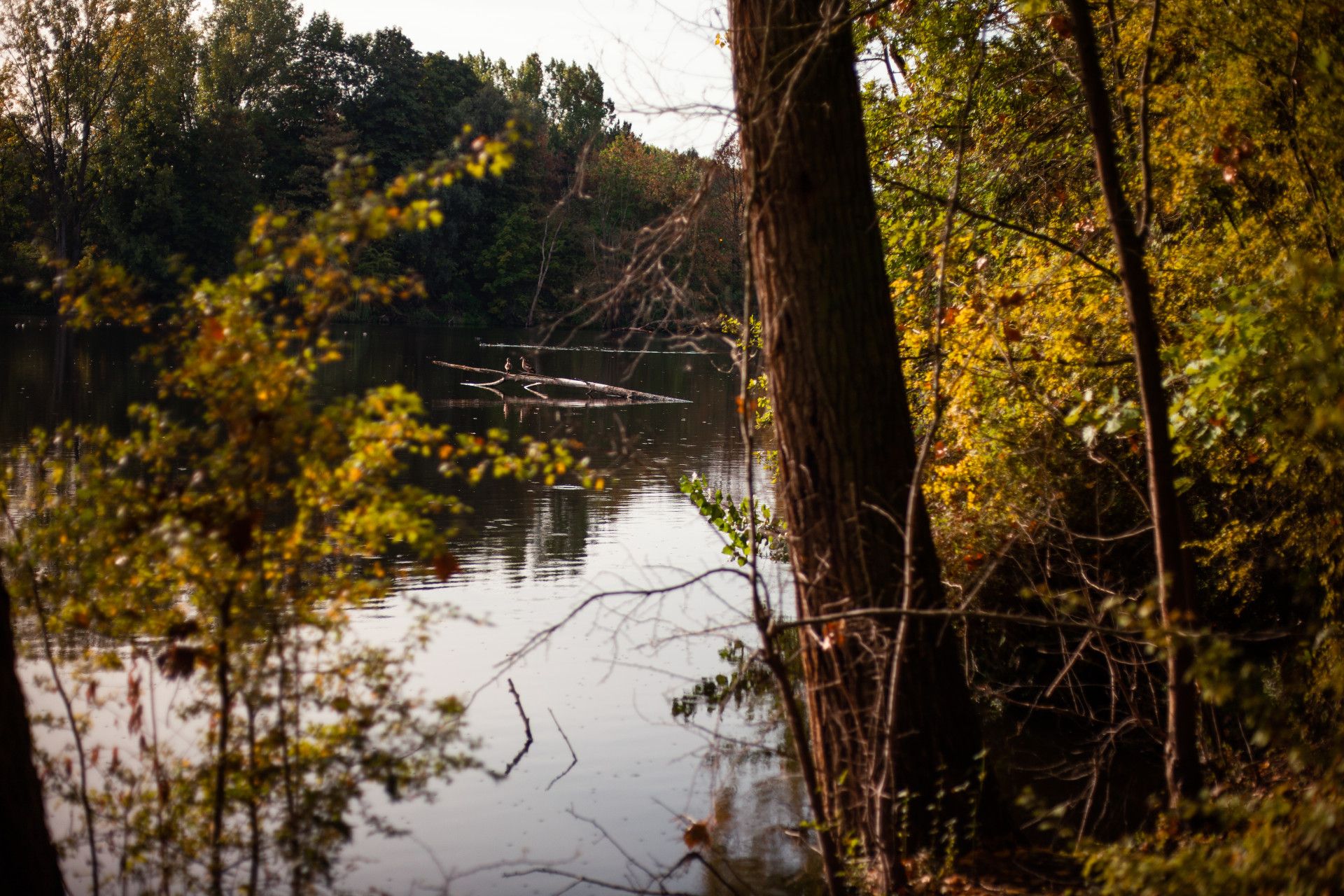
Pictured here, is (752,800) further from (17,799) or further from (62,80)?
(62,80)

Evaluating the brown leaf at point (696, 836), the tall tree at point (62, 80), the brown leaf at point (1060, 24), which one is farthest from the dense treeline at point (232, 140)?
the brown leaf at point (696, 836)

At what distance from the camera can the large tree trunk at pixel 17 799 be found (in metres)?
3.43

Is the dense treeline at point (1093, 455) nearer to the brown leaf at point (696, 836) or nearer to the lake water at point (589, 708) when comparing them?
the lake water at point (589, 708)

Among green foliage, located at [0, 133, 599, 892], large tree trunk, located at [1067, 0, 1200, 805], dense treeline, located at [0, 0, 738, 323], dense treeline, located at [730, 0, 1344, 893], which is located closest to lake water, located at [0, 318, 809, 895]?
dense treeline, located at [730, 0, 1344, 893]

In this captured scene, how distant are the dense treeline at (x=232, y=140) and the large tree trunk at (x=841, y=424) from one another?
747 inches

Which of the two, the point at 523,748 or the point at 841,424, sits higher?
the point at 841,424

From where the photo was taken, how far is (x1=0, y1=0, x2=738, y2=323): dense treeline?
135ft

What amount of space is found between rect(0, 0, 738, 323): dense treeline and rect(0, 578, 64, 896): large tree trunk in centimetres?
2063

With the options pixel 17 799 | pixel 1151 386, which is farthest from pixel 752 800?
pixel 17 799

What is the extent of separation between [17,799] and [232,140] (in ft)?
170

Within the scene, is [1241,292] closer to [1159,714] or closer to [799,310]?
[799,310]

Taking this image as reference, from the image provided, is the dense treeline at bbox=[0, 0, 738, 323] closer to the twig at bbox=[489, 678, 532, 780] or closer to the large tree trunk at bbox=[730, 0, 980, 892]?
the twig at bbox=[489, 678, 532, 780]

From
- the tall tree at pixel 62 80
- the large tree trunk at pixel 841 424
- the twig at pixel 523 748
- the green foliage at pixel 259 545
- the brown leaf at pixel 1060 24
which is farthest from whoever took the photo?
the tall tree at pixel 62 80

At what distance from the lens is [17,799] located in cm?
346
